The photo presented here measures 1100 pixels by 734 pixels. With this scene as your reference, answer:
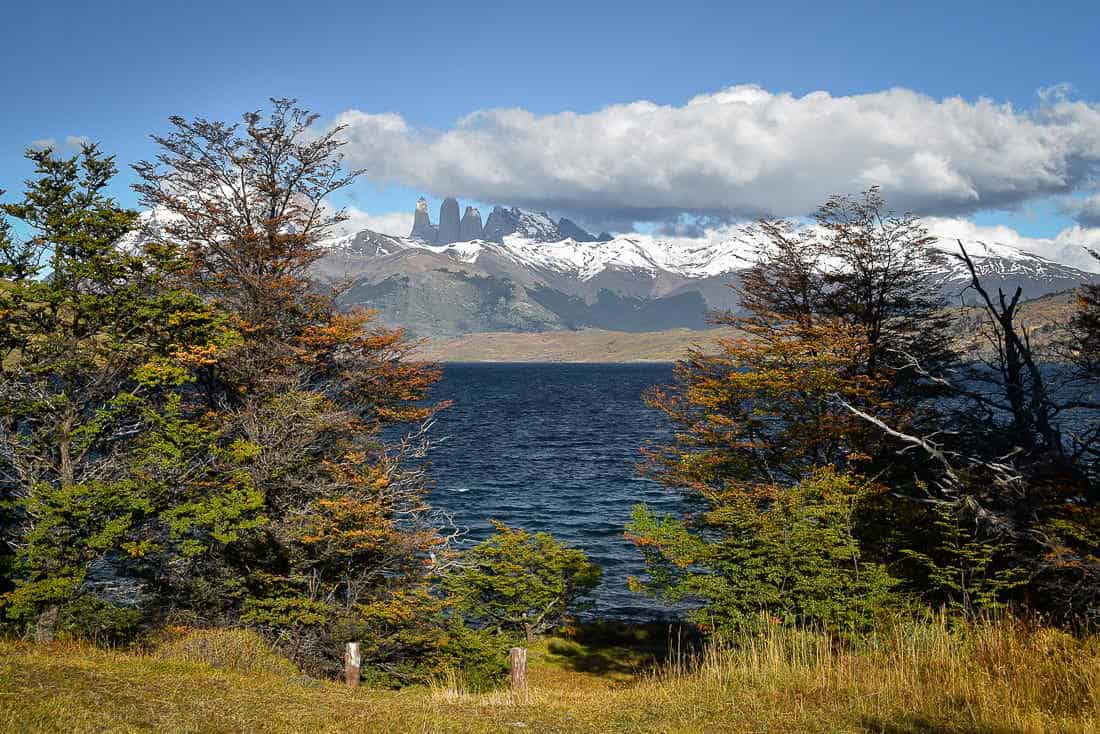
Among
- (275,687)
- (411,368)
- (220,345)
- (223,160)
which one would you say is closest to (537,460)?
(411,368)

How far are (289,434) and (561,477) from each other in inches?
1568

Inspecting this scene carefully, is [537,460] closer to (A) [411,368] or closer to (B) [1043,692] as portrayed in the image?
(A) [411,368]

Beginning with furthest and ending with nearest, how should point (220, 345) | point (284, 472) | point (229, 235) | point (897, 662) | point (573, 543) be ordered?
point (573, 543), point (229, 235), point (284, 472), point (220, 345), point (897, 662)

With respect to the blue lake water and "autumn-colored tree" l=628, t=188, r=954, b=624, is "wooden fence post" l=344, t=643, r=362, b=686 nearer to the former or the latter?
"autumn-colored tree" l=628, t=188, r=954, b=624

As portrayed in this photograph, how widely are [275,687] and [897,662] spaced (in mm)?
8933

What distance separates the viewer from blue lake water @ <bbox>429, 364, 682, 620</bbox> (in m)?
41.7

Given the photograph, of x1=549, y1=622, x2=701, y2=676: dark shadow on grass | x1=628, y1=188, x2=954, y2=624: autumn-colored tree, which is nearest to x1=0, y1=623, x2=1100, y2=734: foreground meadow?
x1=628, y1=188, x2=954, y2=624: autumn-colored tree

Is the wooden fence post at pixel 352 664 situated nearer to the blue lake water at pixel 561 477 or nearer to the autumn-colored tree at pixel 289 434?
the autumn-colored tree at pixel 289 434

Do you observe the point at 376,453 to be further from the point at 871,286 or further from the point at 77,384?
the point at 871,286

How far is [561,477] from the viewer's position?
6262cm

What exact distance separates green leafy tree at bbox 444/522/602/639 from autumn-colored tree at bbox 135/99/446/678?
4.41 feet

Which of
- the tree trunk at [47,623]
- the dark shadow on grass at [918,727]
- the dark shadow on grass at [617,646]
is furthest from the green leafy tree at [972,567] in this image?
the tree trunk at [47,623]

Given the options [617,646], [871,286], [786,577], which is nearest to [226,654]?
[786,577]

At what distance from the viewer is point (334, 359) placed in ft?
99.5
